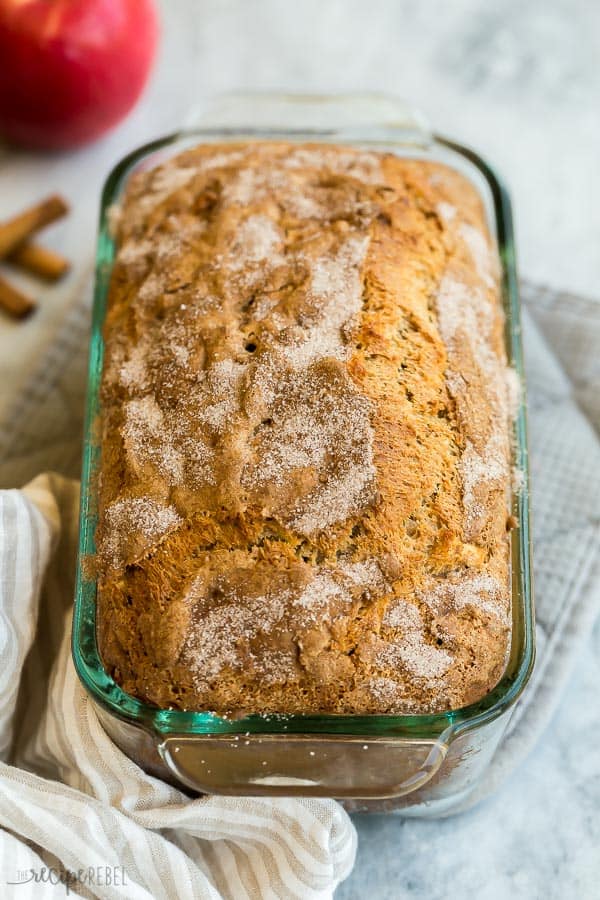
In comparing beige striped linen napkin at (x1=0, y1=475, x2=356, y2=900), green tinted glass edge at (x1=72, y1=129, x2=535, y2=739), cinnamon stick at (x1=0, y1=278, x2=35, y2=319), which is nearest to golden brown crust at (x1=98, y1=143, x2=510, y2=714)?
green tinted glass edge at (x1=72, y1=129, x2=535, y2=739)

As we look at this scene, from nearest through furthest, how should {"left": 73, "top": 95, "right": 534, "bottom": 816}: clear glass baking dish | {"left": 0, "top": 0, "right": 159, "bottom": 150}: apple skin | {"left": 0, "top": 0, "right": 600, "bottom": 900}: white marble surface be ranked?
1. {"left": 73, "top": 95, "right": 534, "bottom": 816}: clear glass baking dish
2. {"left": 0, "top": 0, "right": 159, "bottom": 150}: apple skin
3. {"left": 0, "top": 0, "right": 600, "bottom": 900}: white marble surface

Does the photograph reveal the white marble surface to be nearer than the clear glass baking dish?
No

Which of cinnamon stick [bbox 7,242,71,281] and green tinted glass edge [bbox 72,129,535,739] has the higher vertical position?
cinnamon stick [bbox 7,242,71,281]

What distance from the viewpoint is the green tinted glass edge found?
106cm

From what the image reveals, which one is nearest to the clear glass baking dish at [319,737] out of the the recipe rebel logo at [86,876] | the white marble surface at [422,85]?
the the recipe rebel logo at [86,876]

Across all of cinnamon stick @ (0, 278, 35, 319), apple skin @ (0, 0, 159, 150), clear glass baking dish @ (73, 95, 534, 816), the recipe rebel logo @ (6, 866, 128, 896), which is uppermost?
apple skin @ (0, 0, 159, 150)


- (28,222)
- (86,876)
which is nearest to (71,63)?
(28,222)

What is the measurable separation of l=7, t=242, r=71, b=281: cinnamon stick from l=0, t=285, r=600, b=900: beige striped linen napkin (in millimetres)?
342

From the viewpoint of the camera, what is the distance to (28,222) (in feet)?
5.77

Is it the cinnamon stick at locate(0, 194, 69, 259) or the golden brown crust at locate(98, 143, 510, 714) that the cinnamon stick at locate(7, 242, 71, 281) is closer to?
the cinnamon stick at locate(0, 194, 69, 259)

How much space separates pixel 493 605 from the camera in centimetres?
112

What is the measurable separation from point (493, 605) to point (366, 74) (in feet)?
4.25

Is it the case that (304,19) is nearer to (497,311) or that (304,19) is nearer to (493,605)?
(497,311)

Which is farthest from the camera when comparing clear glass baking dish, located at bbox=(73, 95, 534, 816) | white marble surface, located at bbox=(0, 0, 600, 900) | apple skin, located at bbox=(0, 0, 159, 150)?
white marble surface, located at bbox=(0, 0, 600, 900)
